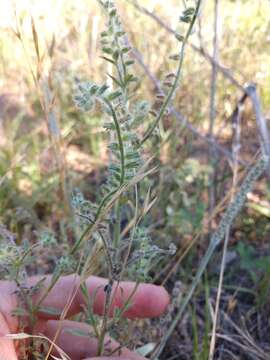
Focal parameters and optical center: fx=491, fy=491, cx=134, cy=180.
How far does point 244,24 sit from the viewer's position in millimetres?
2041

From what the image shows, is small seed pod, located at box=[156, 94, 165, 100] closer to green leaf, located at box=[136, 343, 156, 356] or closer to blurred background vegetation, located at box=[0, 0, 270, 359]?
blurred background vegetation, located at box=[0, 0, 270, 359]

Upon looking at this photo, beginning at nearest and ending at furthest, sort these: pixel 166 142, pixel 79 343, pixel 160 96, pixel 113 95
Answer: pixel 113 95 < pixel 160 96 < pixel 79 343 < pixel 166 142

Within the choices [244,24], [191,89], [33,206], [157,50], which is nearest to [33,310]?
[33,206]

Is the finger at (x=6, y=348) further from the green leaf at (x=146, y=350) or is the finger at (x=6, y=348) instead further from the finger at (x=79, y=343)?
the green leaf at (x=146, y=350)

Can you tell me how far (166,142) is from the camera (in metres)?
1.26

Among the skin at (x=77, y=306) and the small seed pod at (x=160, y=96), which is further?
the skin at (x=77, y=306)

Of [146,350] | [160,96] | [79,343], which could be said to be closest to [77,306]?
[79,343]

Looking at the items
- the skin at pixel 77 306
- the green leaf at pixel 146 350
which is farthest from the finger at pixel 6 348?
the green leaf at pixel 146 350

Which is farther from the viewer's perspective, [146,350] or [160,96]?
[146,350]

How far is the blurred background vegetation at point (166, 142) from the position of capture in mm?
1421

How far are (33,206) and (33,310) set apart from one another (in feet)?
3.21

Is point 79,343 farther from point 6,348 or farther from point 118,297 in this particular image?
point 6,348

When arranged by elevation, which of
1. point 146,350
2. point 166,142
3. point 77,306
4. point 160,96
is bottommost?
point 146,350

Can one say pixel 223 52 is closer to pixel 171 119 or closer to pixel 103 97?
pixel 171 119
